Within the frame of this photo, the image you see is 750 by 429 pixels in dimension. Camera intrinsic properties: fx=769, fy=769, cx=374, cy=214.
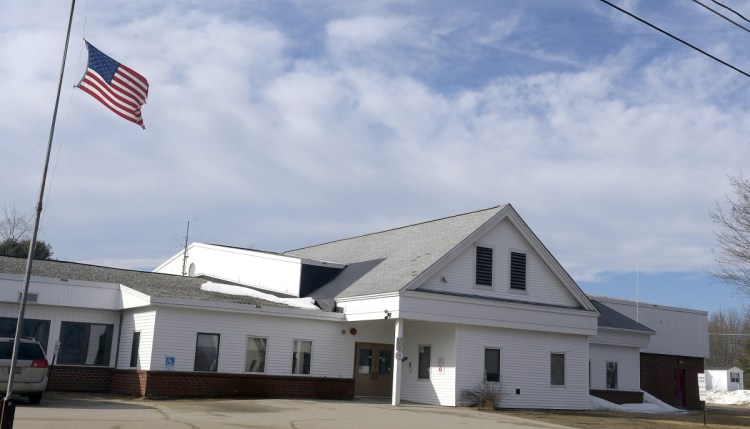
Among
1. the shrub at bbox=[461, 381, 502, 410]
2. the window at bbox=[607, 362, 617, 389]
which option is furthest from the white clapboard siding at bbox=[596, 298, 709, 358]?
the shrub at bbox=[461, 381, 502, 410]

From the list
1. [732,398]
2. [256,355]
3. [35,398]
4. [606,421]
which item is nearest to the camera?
[35,398]

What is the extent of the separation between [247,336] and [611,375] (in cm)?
1805

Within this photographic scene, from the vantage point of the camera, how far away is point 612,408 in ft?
107

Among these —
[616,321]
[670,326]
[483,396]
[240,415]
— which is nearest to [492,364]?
[483,396]

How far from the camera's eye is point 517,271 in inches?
1166

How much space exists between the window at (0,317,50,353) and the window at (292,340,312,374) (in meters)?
8.61

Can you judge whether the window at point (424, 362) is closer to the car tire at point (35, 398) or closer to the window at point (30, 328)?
the window at point (30, 328)

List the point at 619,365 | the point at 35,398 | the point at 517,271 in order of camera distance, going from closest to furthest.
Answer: the point at 35,398, the point at 517,271, the point at 619,365

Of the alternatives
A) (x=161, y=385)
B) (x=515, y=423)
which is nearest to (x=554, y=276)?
(x=515, y=423)

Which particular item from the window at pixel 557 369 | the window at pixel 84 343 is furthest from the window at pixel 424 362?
the window at pixel 84 343

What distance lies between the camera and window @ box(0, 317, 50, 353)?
85.9ft

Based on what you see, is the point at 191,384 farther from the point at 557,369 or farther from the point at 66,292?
the point at 557,369

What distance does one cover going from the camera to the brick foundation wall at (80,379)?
26531mm

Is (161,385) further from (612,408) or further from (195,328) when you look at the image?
(612,408)
